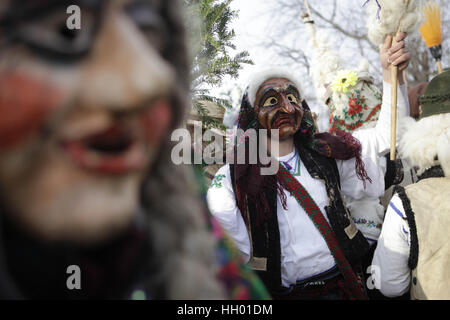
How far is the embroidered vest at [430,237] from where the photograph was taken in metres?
1.94

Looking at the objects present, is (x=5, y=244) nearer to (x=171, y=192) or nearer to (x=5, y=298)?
(x=5, y=298)

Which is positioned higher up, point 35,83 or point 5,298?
point 35,83

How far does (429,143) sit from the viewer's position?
7.07ft

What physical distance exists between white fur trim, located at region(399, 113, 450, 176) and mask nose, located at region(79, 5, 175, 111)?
6.89 feet

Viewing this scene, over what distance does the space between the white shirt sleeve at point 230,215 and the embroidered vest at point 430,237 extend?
0.98m

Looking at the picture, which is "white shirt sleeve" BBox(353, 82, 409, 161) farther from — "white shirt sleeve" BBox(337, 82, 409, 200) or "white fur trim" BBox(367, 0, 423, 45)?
"white fur trim" BBox(367, 0, 423, 45)

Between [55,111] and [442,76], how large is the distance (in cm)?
244

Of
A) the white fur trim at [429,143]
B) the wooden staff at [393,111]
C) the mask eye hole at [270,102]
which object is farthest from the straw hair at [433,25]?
the mask eye hole at [270,102]

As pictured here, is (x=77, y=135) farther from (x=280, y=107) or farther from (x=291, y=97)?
(x=291, y=97)

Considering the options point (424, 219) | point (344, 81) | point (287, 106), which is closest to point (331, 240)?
point (424, 219)

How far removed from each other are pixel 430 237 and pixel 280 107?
1231 mm

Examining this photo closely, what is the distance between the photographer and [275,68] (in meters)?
2.73
